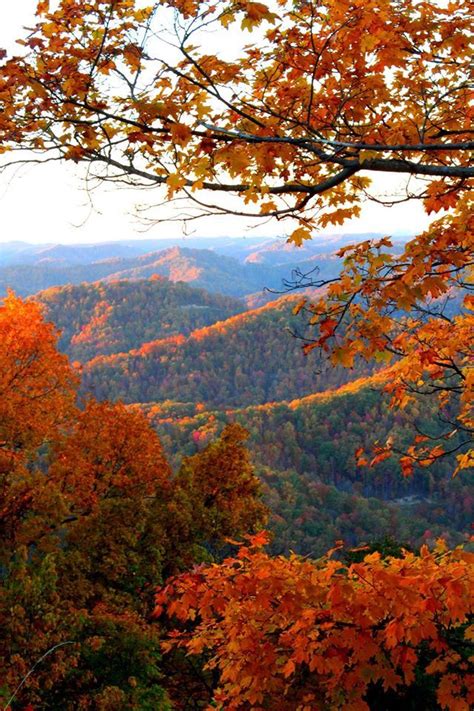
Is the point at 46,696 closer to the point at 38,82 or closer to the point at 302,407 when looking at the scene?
the point at 38,82

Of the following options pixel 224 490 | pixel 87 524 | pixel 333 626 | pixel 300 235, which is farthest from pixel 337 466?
pixel 300 235

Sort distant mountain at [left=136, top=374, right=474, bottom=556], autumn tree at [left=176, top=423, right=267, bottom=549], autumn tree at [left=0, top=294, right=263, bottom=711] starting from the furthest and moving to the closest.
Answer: distant mountain at [left=136, top=374, right=474, bottom=556] → autumn tree at [left=176, top=423, right=267, bottom=549] → autumn tree at [left=0, top=294, right=263, bottom=711]

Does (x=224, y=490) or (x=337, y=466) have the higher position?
(x=224, y=490)

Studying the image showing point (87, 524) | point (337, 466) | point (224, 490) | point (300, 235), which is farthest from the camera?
point (337, 466)

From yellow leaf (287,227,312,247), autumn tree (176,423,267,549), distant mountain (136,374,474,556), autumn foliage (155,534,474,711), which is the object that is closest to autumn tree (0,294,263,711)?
autumn tree (176,423,267,549)

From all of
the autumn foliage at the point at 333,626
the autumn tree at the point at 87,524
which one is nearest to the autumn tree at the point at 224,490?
the autumn tree at the point at 87,524

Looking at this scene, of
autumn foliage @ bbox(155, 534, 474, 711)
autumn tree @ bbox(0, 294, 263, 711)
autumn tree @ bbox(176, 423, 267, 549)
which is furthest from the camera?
autumn tree @ bbox(176, 423, 267, 549)

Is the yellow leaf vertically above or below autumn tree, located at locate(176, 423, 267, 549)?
above

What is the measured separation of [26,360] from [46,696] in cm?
1044

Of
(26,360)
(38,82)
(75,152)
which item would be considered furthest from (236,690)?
(26,360)

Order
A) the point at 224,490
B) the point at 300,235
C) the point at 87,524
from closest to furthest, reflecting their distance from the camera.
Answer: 1. the point at 300,235
2. the point at 87,524
3. the point at 224,490

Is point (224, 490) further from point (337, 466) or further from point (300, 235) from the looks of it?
point (337, 466)

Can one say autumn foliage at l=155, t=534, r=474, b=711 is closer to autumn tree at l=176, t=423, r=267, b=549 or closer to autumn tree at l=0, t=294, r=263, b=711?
autumn tree at l=0, t=294, r=263, b=711

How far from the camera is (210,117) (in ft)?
16.1
